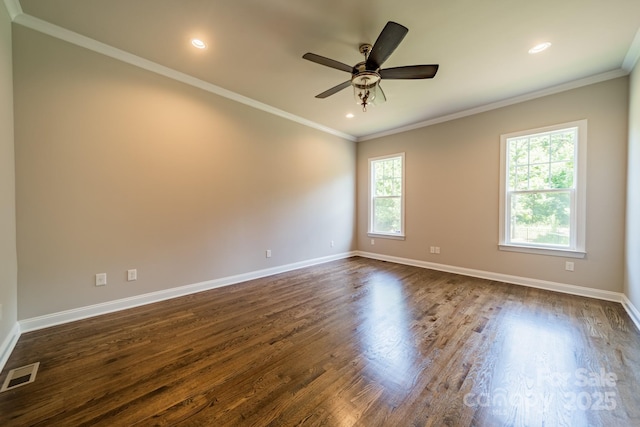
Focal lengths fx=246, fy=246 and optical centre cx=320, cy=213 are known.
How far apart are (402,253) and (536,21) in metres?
3.83

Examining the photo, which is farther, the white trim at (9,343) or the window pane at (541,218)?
the window pane at (541,218)

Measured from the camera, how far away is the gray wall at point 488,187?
119 inches

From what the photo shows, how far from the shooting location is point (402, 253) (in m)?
5.05

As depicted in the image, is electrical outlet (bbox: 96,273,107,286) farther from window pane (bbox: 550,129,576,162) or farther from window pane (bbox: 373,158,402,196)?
window pane (bbox: 550,129,576,162)

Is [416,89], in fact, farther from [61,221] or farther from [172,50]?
[61,221]

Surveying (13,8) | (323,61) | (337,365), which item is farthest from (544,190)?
(13,8)

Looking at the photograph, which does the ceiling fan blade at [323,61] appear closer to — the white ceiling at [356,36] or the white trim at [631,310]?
the white ceiling at [356,36]

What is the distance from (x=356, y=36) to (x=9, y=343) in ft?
12.9

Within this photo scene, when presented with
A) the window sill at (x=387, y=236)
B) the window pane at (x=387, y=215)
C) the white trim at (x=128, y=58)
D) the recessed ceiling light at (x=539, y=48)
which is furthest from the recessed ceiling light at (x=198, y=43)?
the window sill at (x=387, y=236)

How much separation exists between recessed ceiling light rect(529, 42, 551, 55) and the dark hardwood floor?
9.18 feet

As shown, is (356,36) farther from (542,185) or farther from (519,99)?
(542,185)

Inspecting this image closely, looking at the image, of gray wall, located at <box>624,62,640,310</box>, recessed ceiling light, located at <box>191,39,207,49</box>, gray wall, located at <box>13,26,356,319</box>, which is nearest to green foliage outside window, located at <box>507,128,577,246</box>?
gray wall, located at <box>624,62,640,310</box>

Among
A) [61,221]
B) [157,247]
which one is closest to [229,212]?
[157,247]

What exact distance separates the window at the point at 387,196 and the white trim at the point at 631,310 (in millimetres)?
2908
